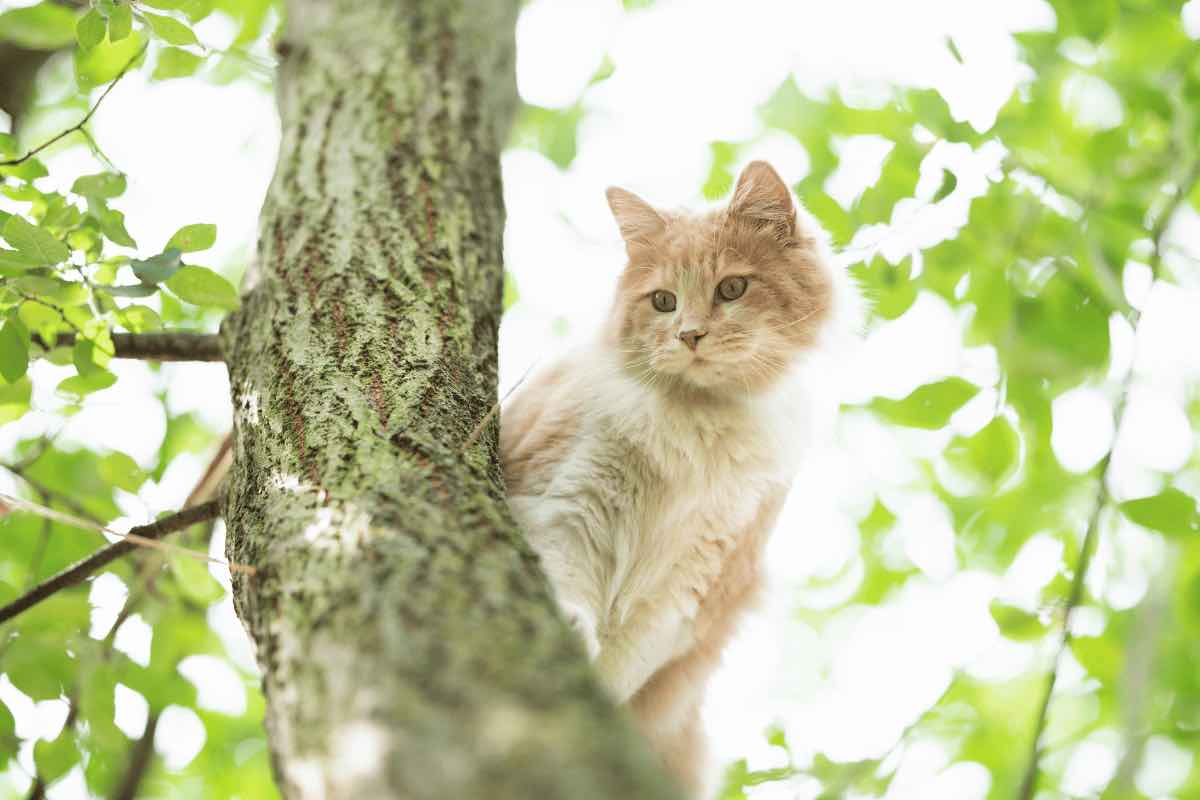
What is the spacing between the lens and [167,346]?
92.7 inches

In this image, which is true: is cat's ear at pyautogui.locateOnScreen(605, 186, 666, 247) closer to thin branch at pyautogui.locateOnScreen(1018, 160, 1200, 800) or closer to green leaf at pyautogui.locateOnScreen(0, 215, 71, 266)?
thin branch at pyautogui.locateOnScreen(1018, 160, 1200, 800)

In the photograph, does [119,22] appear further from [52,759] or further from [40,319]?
[52,759]

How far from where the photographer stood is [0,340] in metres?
2.01

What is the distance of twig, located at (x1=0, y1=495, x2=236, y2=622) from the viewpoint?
1937mm

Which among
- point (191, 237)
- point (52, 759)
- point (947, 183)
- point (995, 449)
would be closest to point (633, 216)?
point (947, 183)

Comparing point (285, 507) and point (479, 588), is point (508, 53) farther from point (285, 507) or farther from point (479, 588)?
point (479, 588)

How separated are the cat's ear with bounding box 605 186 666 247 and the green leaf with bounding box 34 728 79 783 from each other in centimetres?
221

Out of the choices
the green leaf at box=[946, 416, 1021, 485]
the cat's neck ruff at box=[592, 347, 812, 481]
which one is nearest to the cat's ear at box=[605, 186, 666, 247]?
the cat's neck ruff at box=[592, 347, 812, 481]

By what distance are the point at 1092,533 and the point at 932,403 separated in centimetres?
71

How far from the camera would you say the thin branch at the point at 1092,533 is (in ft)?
5.60

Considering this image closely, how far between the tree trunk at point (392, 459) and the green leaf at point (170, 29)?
442mm

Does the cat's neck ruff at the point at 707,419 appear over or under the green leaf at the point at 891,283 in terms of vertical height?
under

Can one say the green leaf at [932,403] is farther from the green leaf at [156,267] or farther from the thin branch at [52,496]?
the thin branch at [52,496]

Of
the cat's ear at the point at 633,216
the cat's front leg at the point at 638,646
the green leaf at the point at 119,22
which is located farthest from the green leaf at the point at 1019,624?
the green leaf at the point at 119,22
